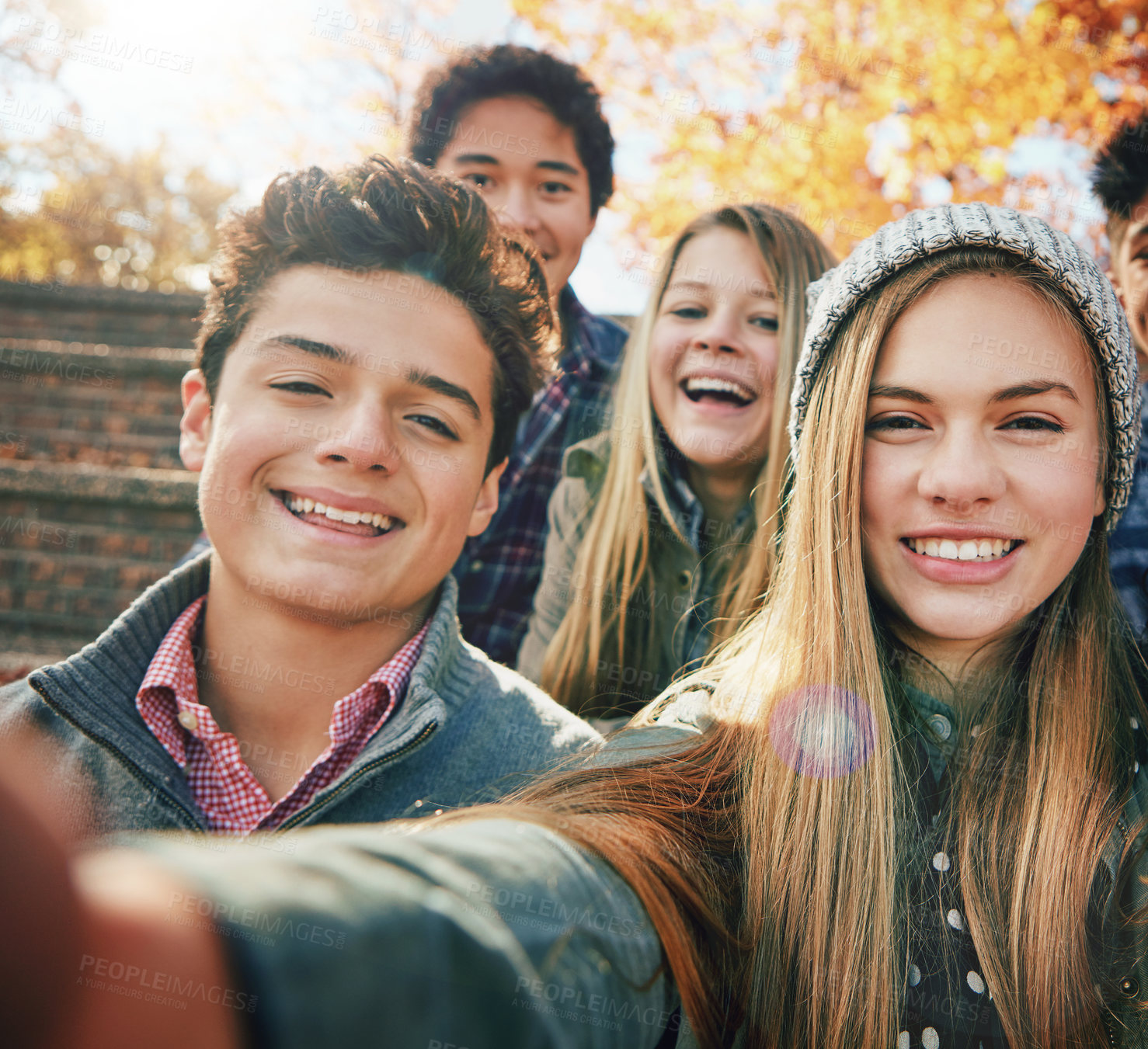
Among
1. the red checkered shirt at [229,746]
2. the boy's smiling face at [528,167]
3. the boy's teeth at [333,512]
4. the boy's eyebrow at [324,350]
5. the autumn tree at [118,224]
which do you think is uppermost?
the autumn tree at [118,224]

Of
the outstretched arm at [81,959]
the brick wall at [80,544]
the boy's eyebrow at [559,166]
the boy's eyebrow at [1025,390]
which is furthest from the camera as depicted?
the brick wall at [80,544]

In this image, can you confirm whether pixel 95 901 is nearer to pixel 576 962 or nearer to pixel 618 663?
pixel 576 962

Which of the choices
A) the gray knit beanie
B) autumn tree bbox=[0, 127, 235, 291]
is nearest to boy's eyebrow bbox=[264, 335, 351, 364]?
the gray knit beanie

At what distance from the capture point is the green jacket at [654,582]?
287cm

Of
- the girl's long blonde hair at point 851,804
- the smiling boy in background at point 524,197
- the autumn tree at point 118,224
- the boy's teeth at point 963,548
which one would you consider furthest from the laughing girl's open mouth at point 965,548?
the autumn tree at point 118,224

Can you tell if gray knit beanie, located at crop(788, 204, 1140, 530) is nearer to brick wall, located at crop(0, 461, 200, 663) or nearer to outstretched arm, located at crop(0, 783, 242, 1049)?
outstretched arm, located at crop(0, 783, 242, 1049)

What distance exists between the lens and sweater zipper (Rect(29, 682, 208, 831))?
67.1 inches

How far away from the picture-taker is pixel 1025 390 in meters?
1.63

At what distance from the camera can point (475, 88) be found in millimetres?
3629

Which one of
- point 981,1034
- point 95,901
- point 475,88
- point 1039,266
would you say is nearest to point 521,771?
point 981,1034

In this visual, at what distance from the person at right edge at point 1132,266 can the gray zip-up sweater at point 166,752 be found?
6.36ft

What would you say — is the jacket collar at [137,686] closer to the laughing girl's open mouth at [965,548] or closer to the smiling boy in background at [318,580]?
the smiling boy in background at [318,580]

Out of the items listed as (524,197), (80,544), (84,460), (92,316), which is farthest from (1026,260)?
(92,316)

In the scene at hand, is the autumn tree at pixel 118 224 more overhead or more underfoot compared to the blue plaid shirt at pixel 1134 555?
more overhead
